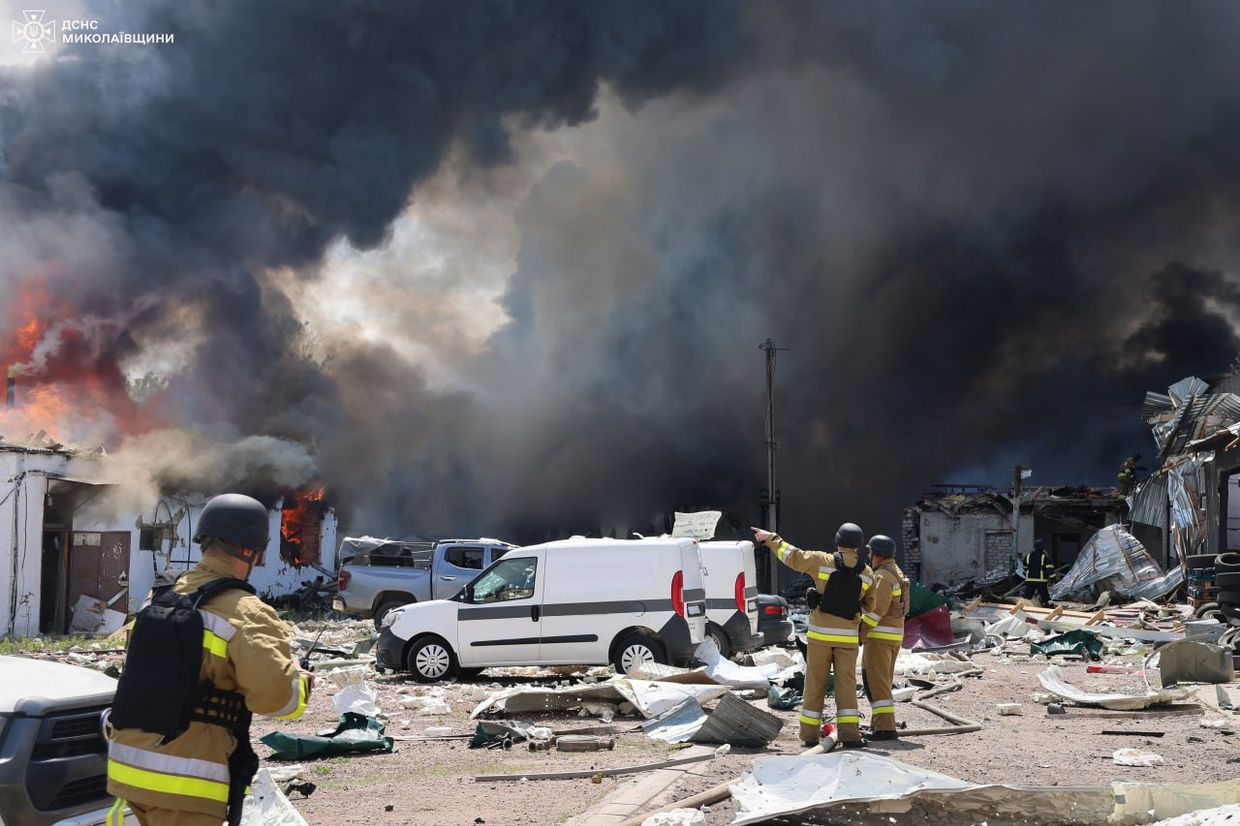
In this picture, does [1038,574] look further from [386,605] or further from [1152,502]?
[386,605]

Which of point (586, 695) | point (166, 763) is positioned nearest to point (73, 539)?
point (586, 695)

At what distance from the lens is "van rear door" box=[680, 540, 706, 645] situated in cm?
1197

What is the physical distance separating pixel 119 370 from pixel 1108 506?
1174 inches

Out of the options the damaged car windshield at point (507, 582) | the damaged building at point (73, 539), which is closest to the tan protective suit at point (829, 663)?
the damaged car windshield at point (507, 582)

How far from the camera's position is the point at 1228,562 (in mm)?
14602

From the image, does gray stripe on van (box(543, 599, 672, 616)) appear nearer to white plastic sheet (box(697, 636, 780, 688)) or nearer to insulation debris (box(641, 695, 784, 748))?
white plastic sheet (box(697, 636, 780, 688))

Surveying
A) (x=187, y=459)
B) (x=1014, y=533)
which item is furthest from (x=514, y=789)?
(x=1014, y=533)

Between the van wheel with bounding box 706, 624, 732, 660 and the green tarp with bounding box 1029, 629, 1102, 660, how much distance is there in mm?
5055

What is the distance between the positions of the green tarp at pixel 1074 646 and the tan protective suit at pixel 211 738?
559 inches

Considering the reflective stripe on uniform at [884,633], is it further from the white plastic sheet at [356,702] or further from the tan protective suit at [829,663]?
the white plastic sheet at [356,702]

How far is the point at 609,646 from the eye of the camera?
11891 millimetres

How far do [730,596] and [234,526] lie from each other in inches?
438

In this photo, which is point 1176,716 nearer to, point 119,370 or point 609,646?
point 609,646

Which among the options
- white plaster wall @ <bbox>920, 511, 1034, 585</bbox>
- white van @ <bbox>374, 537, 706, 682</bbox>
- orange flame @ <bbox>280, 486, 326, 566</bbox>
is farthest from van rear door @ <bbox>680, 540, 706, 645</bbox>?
white plaster wall @ <bbox>920, 511, 1034, 585</bbox>
